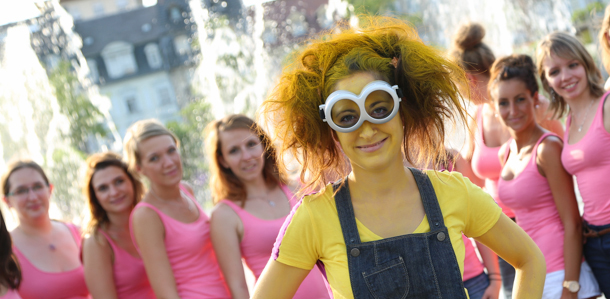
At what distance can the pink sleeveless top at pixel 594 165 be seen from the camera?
2695 millimetres

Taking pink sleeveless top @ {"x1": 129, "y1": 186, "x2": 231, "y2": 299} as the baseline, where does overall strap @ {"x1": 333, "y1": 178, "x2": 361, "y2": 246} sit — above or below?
above

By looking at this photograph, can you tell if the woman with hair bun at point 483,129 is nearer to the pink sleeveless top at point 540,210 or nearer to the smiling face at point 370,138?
the pink sleeveless top at point 540,210

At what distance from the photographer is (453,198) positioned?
72.1 inches

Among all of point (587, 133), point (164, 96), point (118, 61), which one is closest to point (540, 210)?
Answer: point (587, 133)

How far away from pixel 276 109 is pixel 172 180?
1.59m

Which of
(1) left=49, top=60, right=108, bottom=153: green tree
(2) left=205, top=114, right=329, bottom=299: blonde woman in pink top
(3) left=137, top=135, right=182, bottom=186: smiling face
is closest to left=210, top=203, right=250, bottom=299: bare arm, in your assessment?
(2) left=205, top=114, right=329, bottom=299: blonde woman in pink top

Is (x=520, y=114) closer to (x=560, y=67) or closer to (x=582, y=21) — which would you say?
(x=560, y=67)

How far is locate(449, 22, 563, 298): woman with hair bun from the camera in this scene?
3.29m

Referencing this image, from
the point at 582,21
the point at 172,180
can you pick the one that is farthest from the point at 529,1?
the point at 582,21

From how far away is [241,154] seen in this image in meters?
3.20

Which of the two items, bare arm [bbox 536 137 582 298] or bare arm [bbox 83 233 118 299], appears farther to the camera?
bare arm [bbox 83 233 118 299]

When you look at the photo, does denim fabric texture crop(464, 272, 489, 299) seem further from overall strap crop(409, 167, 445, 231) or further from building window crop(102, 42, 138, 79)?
building window crop(102, 42, 138, 79)

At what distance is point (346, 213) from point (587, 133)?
1.61m

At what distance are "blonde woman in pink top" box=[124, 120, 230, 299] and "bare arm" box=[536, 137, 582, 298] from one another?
189cm
